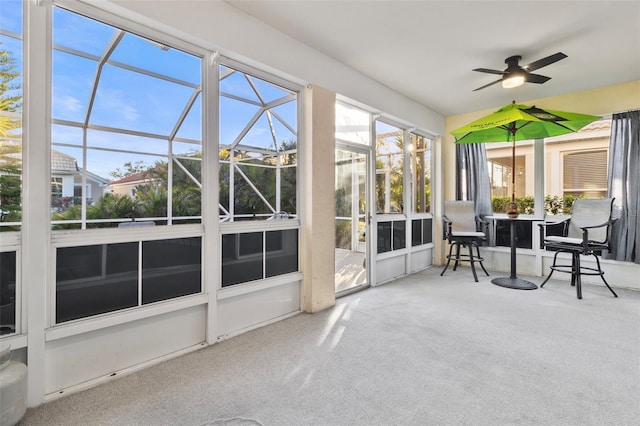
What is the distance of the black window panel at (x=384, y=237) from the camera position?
439 cm

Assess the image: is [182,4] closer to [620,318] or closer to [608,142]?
[620,318]

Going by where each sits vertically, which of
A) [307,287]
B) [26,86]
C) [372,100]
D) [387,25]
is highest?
[387,25]

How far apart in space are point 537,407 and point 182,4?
3.45 m

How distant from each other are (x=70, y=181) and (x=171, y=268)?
2.84 ft

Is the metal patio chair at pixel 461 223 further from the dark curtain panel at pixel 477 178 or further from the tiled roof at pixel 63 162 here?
the tiled roof at pixel 63 162

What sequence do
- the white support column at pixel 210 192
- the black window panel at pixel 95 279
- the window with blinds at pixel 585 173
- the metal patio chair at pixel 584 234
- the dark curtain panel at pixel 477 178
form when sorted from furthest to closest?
the dark curtain panel at pixel 477 178 < the window with blinds at pixel 585 173 < the metal patio chair at pixel 584 234 < the white support column at pixel 210 192 < the black window panel at pixel 95 279

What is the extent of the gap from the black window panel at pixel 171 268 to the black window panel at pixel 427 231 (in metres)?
4.02

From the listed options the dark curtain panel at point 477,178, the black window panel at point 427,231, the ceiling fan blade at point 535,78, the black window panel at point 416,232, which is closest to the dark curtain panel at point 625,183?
the dark curtain panel at point 477,178

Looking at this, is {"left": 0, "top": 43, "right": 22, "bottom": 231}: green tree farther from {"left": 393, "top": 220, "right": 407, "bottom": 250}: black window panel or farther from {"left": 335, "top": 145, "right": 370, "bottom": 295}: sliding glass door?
{"left": 393, "top": 220, "right": 407, "bottom": 250}: black window panel

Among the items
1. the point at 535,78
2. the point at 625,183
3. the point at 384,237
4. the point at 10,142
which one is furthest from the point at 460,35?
the point at 10,142

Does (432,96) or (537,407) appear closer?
(537,407)

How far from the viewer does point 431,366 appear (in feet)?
6.96

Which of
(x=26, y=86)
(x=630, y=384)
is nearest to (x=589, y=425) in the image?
(x=630, y=384)

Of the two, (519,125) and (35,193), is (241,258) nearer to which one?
(35,193)
